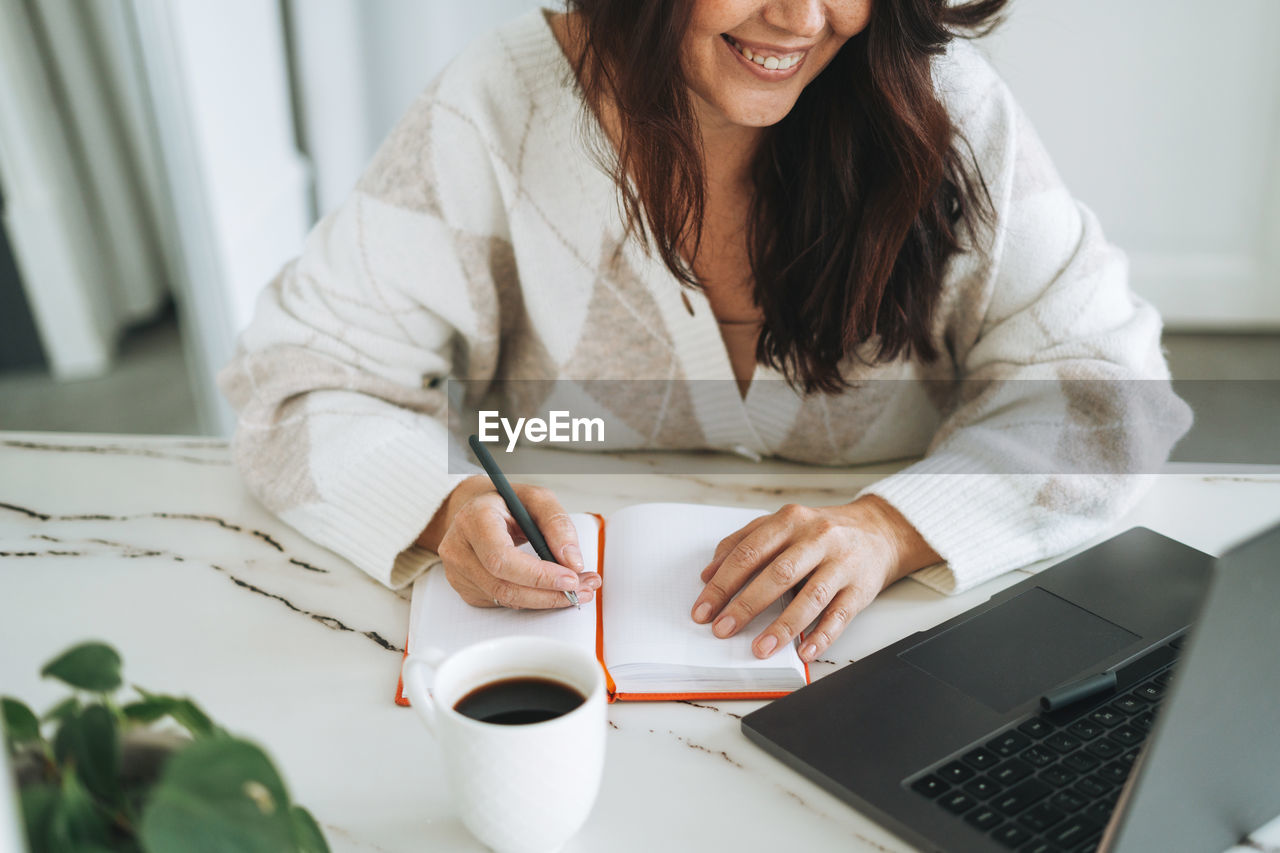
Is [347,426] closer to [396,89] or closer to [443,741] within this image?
[443,741]

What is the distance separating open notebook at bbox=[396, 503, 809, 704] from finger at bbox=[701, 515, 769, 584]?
0.01 m

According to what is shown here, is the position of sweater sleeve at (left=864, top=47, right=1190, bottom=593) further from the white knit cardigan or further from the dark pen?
the dark pen

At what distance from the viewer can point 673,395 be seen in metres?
1.20

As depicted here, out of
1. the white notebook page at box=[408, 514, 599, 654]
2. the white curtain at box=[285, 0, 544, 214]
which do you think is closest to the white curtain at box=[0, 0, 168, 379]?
the white curtain at box=[285, 0, 544, 214]

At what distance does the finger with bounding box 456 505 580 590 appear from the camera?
0.80 meters

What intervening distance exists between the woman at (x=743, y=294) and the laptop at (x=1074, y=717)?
8 cm

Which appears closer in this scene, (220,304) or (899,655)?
(899,655)

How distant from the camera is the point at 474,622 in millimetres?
824

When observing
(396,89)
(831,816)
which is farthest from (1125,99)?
(831,816)

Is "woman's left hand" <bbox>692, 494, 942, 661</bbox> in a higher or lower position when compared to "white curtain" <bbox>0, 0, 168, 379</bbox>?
higher

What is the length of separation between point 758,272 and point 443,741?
69cm

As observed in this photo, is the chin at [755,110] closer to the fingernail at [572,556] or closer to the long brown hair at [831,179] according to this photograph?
the long brown hair at [831,179]

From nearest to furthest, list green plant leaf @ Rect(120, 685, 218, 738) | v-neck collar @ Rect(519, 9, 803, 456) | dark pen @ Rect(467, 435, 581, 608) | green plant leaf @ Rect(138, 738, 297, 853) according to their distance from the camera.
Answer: green plant leaf @ Rect(138, 738, 297, 853)
green plant leaf @ Rect(120, 685, 218, 738)
dark pen @ Rect(467, 435, 581, 608)
v-neck collar @ Rect(519, 9, 803, 456)

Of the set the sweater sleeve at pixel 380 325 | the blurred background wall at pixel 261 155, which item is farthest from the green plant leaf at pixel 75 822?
the blurred background wall at pixel 261 155
